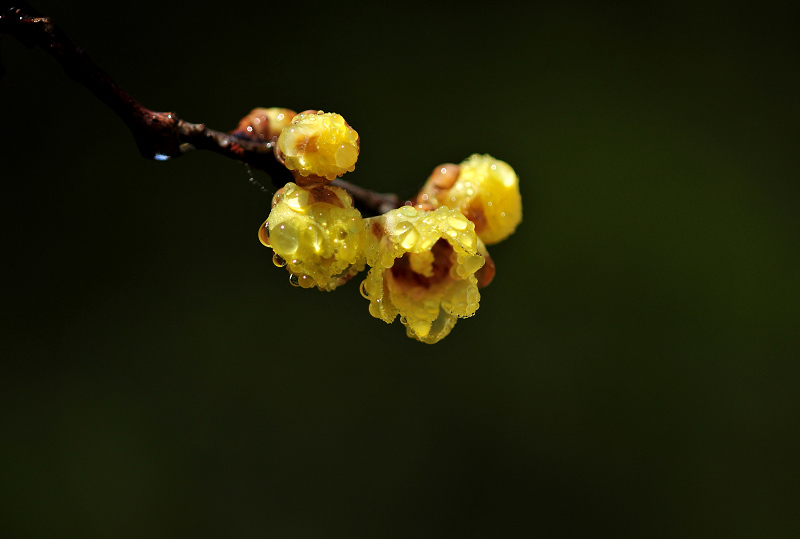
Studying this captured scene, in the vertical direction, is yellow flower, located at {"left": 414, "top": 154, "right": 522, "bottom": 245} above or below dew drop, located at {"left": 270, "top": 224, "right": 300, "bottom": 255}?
above

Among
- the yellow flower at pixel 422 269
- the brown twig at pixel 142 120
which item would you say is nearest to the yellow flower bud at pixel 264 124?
the brown twig at pixel 142 120

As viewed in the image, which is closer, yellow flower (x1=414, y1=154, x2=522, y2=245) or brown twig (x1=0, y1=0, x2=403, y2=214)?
brown twig (x1=0, y1=0, x2=403, y2=214)

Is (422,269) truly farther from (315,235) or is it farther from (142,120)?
(142,120)

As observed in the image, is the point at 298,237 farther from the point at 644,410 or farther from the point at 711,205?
the point at 711,205

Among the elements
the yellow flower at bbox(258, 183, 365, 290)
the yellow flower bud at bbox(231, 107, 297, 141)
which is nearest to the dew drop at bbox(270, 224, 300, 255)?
the yellow flower at bbox(258, 183, 365, 290)

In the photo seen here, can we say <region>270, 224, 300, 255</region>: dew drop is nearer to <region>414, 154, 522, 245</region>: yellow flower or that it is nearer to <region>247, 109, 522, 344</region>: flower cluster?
<region>247, 109, 522, 344</region>: flower cluster

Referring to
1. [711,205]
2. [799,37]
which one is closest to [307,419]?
[711,205]
